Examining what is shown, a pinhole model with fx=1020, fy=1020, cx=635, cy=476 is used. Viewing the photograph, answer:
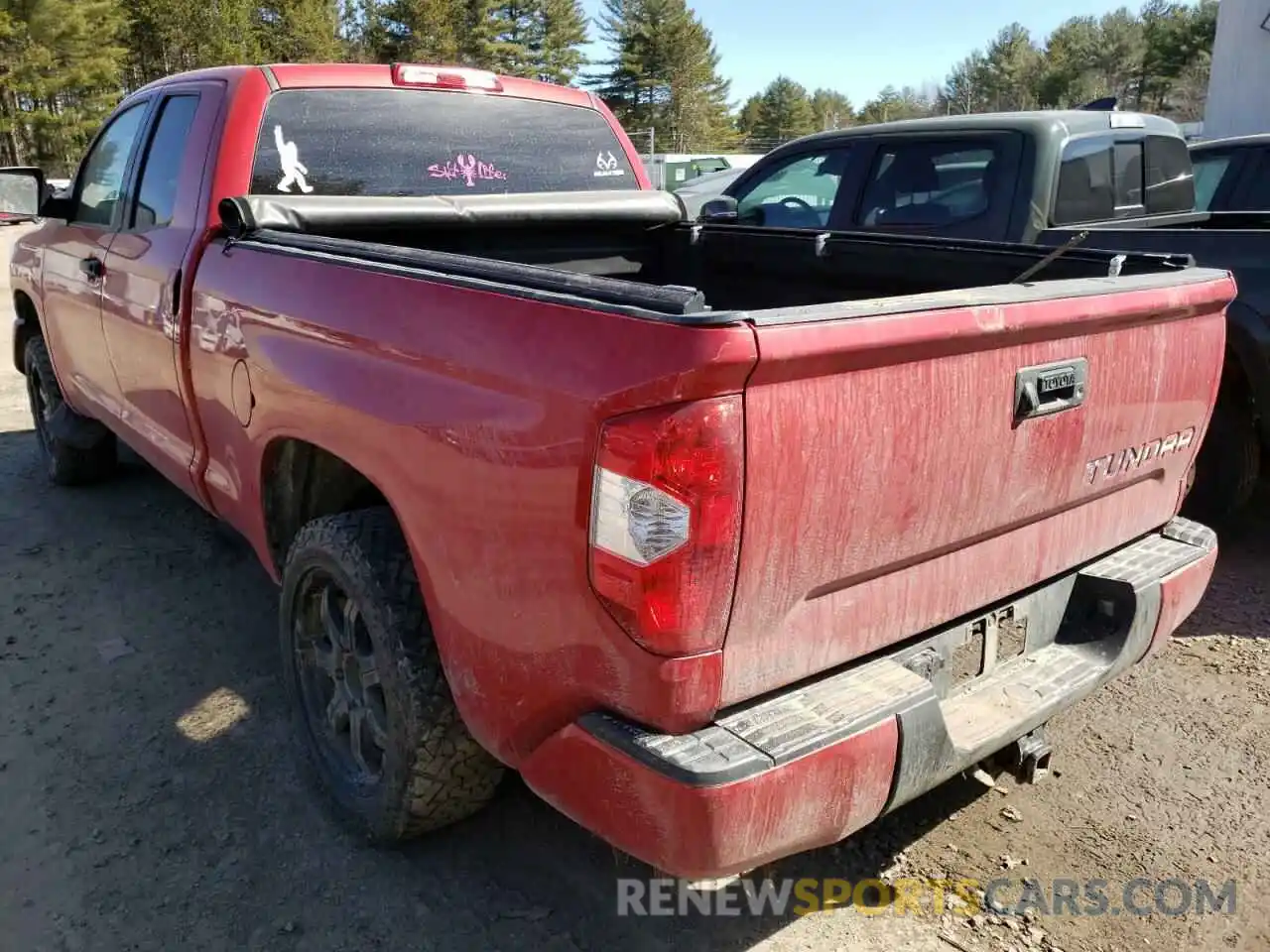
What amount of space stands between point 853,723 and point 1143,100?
76848mm

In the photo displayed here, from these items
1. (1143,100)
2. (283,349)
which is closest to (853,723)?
(283,349)

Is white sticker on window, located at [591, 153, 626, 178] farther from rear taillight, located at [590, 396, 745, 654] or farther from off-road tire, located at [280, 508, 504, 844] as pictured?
rear taillight, located at [590, 396, 745, 654]

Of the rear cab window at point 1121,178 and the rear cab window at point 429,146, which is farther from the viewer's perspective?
the rear cab window at point 1121,178

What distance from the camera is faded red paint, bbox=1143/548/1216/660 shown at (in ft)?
8.45

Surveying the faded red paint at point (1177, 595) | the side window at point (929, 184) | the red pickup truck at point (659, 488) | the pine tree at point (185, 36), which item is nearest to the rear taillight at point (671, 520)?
the red pickup truck at point (659, 488)

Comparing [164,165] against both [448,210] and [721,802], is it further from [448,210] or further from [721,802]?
[721,802]

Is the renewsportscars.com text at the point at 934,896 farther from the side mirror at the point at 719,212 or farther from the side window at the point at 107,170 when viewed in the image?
the side window at the point at 107,170

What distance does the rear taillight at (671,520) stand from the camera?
167 centimetres

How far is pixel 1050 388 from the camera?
2143mm

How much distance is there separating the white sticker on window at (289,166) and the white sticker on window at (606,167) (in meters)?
1.24

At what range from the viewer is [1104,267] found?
111 inches

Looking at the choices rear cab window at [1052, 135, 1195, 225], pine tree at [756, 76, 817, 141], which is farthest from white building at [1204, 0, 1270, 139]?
pine tree at [756, 76, 817, 141]

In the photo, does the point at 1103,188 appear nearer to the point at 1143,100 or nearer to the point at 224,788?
the point at 224,788

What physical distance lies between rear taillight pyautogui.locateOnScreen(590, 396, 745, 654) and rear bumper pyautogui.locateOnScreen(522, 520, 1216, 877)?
0.20 metres
